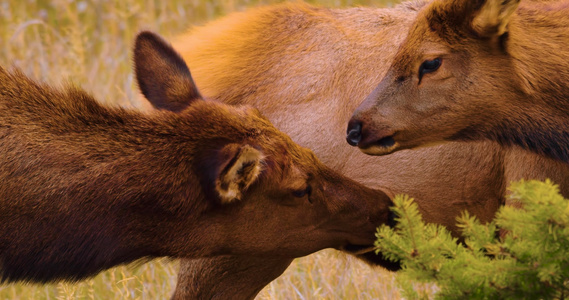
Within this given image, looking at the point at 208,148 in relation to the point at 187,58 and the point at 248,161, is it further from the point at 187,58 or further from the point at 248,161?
the point at 187,58

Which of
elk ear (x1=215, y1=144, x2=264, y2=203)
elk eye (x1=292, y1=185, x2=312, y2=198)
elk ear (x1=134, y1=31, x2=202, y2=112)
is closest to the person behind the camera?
elk ear (x1=215, y1=144, x2=264, y2=203)

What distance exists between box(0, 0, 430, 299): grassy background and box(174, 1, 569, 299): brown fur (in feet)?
2.31

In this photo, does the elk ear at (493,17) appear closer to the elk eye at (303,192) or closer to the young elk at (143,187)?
the young elk at (143,187)

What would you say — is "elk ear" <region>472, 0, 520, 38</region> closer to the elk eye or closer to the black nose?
the black nose

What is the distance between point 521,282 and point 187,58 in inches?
144

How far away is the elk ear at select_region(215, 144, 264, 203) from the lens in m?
4.50

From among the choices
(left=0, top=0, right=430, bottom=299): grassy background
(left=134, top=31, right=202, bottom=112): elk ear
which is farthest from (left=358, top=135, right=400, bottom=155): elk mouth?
(left=0, top=0, right=430, bottom=299): grassy background

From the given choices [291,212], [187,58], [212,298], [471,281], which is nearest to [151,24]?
[187,58]

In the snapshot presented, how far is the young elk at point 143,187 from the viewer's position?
4703mm

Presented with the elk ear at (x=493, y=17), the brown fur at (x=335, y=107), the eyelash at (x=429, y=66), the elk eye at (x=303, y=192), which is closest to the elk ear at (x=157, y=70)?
the brown fur at (x=335, y=107)

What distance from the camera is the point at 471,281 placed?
364cm

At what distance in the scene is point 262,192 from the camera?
4906 millimetres

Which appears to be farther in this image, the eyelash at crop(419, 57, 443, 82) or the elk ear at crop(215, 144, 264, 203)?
the eyelash at crop(419, 57, 443, 82)

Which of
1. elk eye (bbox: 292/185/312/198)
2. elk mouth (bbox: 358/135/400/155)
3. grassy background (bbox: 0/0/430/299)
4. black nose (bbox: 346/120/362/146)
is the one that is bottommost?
grassy background (bbox: 0/0/430/299)
